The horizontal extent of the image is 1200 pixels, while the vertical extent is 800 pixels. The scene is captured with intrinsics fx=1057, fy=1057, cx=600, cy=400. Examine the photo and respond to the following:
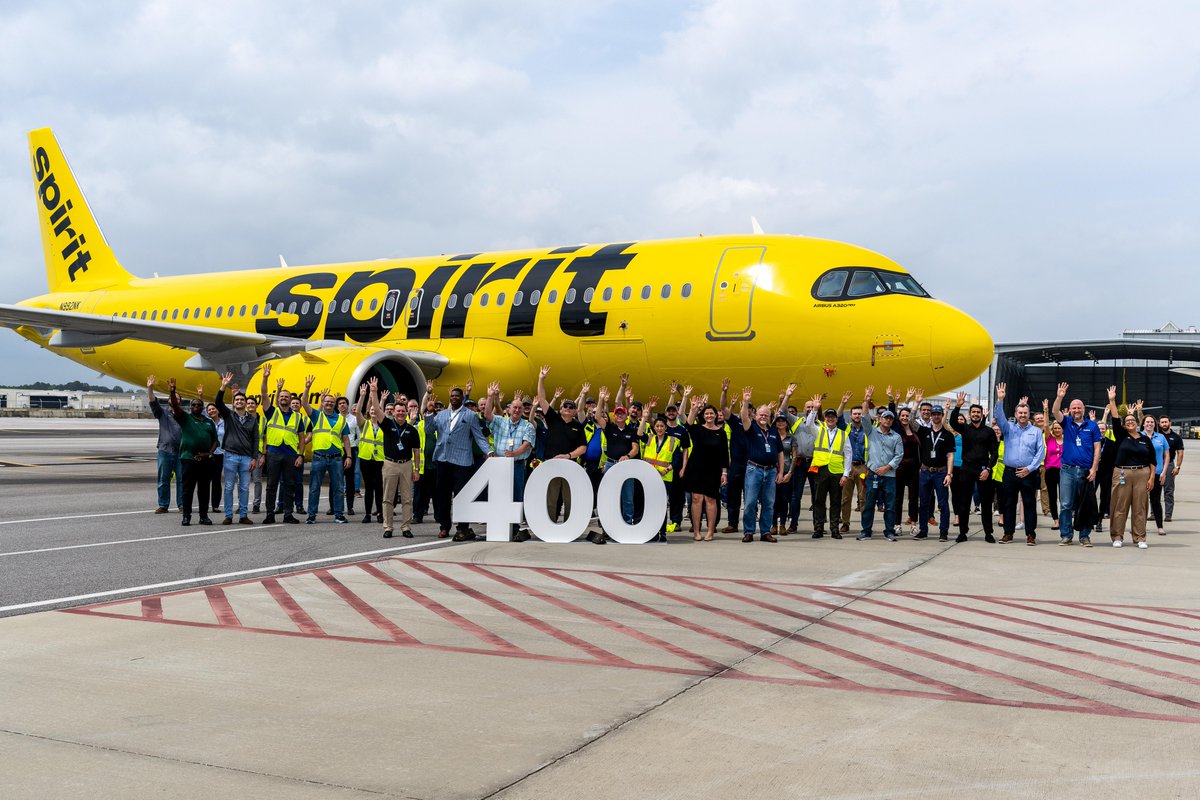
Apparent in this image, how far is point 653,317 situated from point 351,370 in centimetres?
494

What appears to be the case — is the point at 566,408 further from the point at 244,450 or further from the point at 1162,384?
the point at 1162,384

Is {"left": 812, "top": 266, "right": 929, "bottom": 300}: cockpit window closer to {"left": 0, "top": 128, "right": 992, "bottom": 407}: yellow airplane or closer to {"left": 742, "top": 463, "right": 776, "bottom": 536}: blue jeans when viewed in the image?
{"left": 0, "top": 128, "right": 992, "bottom": 407}: yellow airplane

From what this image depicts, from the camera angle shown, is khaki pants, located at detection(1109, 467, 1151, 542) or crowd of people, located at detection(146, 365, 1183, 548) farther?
crowd of people, located at detection(146, 365, 1183, 548)

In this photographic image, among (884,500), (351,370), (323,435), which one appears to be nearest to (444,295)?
(351,370)

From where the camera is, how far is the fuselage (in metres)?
15.3

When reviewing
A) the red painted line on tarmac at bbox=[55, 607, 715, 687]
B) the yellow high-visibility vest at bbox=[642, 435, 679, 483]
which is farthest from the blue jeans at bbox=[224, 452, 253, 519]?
the red painted line on tarmac at bbox=[55, 607, 715, 687]

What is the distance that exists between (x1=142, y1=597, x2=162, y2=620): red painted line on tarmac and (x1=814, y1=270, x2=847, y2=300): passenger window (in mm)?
11032

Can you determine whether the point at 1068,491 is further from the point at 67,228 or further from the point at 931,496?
the point at 67,228

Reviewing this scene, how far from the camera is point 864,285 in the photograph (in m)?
15.7

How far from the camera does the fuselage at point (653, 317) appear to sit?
1534 centimetres

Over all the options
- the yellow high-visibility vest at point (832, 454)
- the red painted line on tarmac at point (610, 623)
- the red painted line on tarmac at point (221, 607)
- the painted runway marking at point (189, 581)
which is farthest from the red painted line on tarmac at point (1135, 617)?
the painted runway marking at point (189, 581)

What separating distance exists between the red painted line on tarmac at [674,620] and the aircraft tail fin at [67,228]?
75.8ft

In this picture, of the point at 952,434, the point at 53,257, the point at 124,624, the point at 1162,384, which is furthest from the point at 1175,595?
the point at 1162,384

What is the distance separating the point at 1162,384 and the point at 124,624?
343 feet
